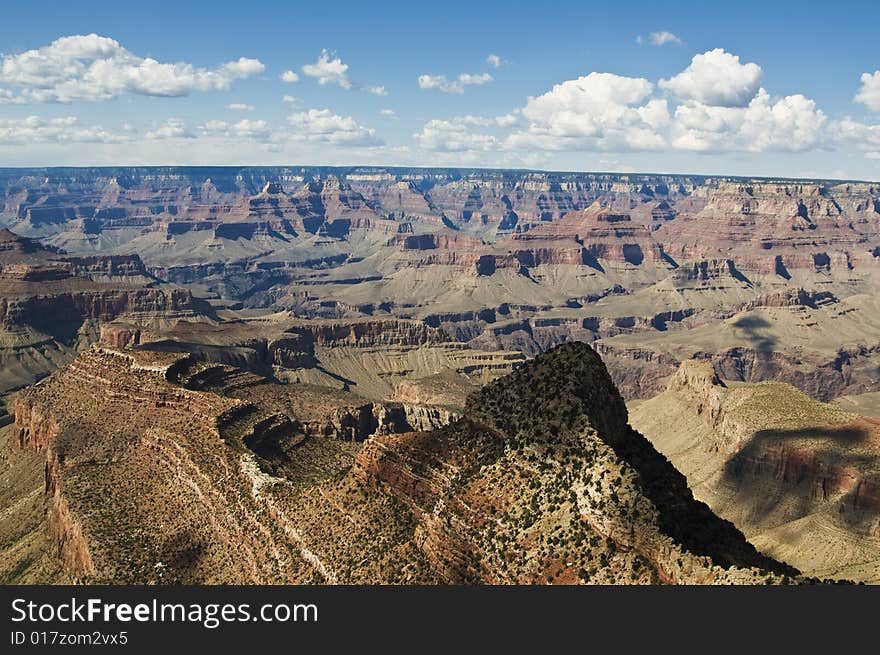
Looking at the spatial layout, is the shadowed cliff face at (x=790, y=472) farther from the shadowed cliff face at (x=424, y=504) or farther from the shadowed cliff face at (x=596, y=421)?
the shadowed cliff face at (x=424, y=504)

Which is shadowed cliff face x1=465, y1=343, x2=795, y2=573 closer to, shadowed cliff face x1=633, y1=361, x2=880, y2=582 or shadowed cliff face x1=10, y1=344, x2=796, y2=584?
shadowed cliff face x1=10, y1=344, x2=796, y2=584

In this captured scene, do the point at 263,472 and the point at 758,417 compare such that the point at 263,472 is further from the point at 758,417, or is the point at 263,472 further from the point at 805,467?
the point at 758,417

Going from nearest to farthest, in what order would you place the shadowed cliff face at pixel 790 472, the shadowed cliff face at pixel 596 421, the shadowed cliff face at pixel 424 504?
the shadowed cliff face at pixel 424 504, the shadowed cliff face at pixel 596 421, the shadowed cliff face at pixel 790 472

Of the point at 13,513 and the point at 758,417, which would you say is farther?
the point at 758,417

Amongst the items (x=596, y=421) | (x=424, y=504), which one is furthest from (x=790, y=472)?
(x=424, y=504)

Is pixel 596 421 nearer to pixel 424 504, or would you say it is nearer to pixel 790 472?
pixel 424 504

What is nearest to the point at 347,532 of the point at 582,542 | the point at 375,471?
the point at 375,471

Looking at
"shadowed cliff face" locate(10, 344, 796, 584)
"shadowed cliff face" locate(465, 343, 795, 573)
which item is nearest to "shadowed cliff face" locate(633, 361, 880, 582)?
"shadowed cliff face" locate(465, 343, 795, 573)

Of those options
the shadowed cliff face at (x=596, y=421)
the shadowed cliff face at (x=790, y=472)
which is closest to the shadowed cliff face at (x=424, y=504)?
the shadowed cliff face at (x=596, y=421)
